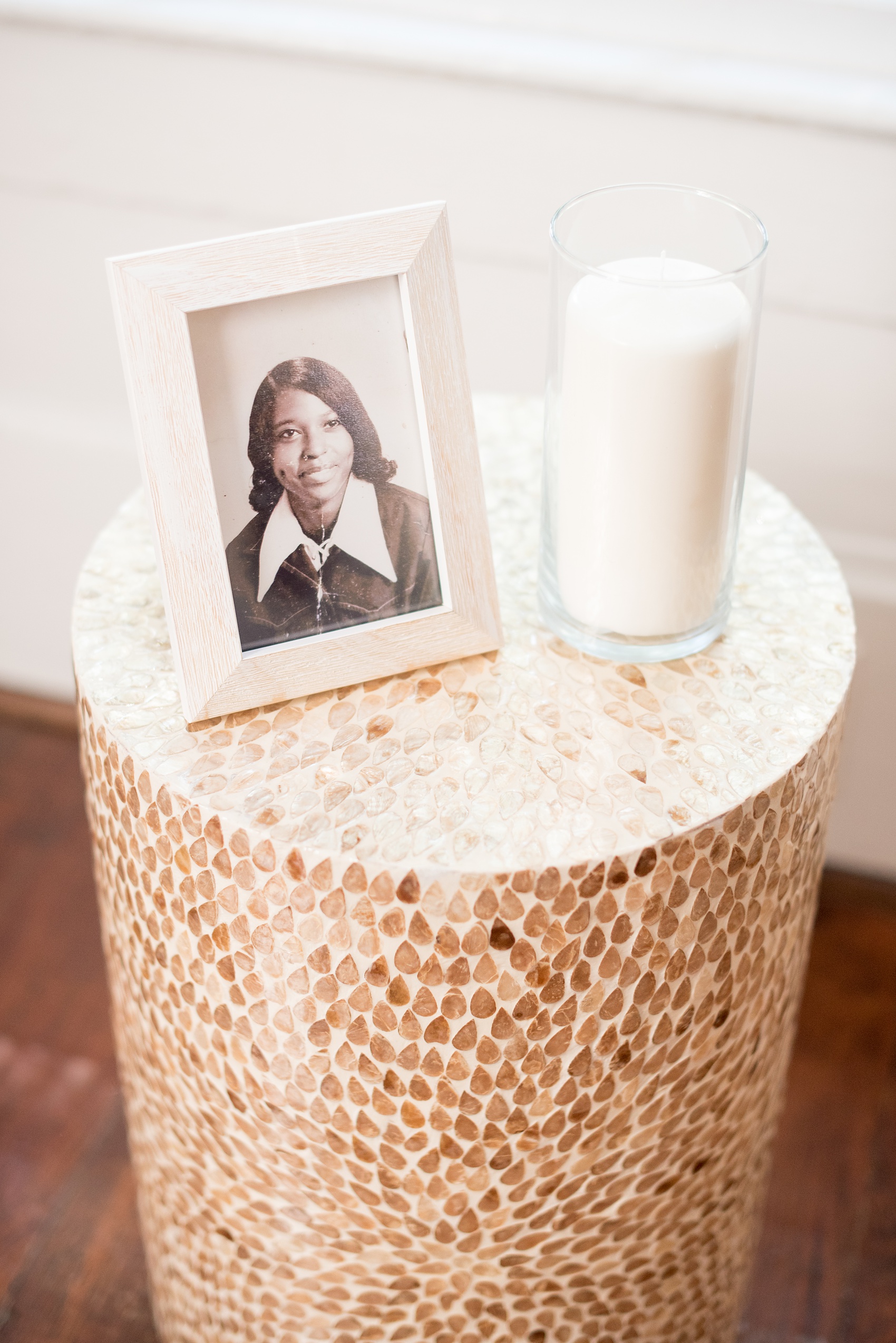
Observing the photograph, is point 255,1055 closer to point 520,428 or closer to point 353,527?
point 353,527

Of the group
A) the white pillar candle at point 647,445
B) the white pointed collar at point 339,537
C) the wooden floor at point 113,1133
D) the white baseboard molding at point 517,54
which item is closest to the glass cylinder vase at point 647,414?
the white pillar candle at point 647,445

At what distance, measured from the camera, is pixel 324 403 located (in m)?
0.61

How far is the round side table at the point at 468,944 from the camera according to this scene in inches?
23.0

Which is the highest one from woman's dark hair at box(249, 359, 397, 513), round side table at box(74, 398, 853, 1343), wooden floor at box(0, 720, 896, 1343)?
woman's dark hair at box(249, 359, 397, 513)

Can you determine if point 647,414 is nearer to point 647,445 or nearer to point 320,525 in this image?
point 647,445

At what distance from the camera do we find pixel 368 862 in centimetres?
57

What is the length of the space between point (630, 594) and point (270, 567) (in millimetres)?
189

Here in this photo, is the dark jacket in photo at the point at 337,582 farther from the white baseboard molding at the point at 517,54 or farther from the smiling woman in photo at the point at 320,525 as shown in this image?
the white baseboard molding at the point at 517,54

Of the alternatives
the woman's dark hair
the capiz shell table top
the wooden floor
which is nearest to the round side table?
the capiz shell table top

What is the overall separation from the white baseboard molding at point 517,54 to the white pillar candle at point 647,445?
0.43 meters

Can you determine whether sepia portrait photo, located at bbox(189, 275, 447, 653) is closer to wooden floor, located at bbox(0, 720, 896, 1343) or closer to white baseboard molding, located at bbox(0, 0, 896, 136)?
white baseboard molding, located at bbox(0, 0, 896, 136)

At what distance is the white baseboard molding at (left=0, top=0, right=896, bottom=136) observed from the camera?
0.96 meters

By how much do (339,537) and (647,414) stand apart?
0.17 m

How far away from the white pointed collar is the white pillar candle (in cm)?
10
